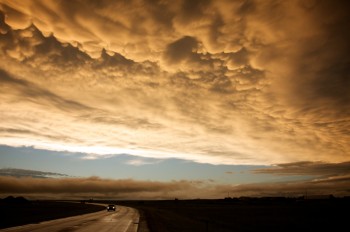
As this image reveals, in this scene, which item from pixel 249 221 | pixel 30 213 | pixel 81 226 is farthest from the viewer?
pixel 30 213

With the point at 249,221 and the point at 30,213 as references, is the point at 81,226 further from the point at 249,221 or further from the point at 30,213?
the point at 30,213

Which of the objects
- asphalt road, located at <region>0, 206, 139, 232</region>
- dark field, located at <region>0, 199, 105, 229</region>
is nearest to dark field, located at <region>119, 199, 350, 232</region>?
asphalt road, located at <region>0, 206, 139, 232</region>

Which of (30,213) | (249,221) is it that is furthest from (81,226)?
(30,213)

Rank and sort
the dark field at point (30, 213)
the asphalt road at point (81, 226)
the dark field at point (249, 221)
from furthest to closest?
the dark field at point (30, 213), the dark field at point (249, 221), the asphalt road at point (81, 226)

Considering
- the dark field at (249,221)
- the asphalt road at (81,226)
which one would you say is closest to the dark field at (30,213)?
the asphalt road at (81,226)

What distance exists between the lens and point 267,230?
99.6 ft

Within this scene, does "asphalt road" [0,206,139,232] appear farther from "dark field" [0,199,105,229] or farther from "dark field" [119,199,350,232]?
"dark field" [0,199,105,229]

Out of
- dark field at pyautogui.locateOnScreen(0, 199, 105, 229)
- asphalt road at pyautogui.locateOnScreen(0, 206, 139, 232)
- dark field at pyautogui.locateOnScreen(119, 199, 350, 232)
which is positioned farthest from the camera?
dark field at pyautogui.locateOnScreen(0, 199, 105, 229)

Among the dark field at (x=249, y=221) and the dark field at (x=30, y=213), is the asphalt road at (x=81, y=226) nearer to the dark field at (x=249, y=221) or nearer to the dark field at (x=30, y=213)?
the dark field at (x=249, y=221)

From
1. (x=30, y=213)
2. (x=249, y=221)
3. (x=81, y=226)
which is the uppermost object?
(x=30, y=213)

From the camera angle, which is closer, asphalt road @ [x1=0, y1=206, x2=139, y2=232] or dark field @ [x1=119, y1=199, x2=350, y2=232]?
asphalt road @ [x1=0, y1=206, x2=139, y2=232]

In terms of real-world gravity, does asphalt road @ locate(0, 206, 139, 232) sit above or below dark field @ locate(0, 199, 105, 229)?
below

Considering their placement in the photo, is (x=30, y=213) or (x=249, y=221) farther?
(x=30, y=213)

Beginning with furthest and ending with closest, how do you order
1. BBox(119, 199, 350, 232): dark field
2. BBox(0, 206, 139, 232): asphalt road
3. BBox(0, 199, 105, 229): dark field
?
BBox(0, 199, 105, 229): dark field → BBox(119, 199, 350, 232): dark field → BBox(0, 206, 139, 232): asphalt road
